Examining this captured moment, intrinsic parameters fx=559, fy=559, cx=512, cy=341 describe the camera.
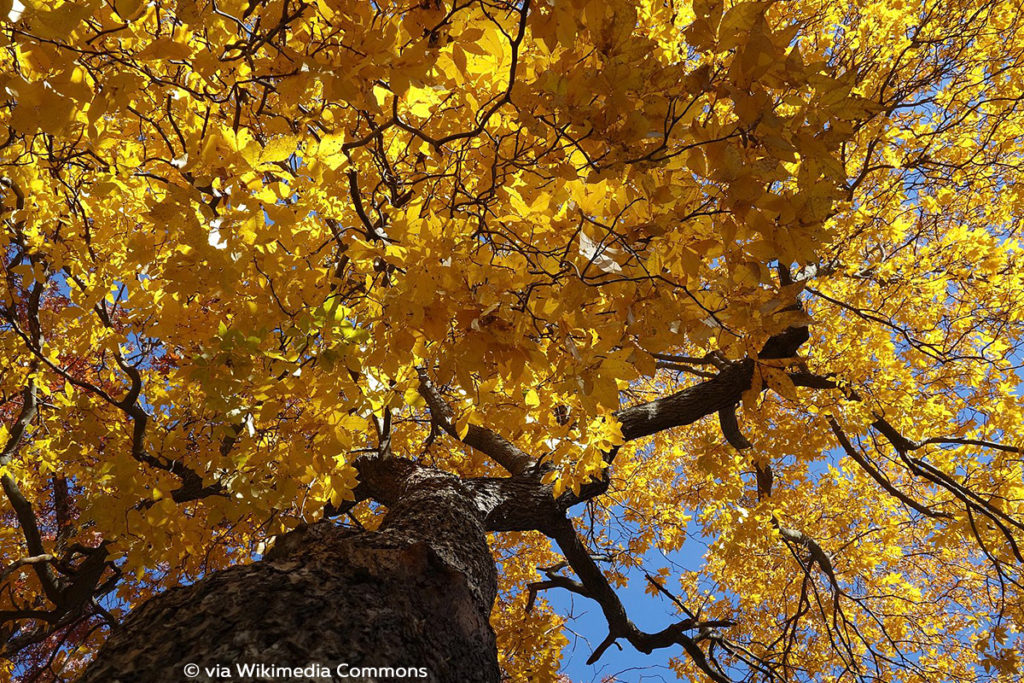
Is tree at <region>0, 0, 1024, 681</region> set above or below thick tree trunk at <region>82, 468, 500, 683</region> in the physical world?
above

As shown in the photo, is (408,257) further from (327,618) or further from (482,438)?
(482,438)

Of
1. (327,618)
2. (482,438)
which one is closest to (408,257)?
(327,618)

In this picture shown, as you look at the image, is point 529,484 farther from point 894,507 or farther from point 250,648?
point 894,507

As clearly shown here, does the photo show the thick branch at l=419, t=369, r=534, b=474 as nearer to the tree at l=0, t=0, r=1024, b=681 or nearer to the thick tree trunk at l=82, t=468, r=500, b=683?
the tree at l=0, t=0, r=1024, b=681

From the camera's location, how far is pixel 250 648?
4.00 ft

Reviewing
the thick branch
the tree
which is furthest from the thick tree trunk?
the thick branch

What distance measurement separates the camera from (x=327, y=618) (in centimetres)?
138

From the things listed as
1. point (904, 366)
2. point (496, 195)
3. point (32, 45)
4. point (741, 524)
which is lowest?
point (32, 45)

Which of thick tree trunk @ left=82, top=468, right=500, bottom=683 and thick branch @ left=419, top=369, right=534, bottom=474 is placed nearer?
thick tree trunk @ left=82, top=468, right=500, bottom=683

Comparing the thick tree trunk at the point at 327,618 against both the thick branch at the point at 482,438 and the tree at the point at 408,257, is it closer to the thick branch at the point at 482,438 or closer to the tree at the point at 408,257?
the tree at the point at 408,257

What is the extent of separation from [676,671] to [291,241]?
7137mm

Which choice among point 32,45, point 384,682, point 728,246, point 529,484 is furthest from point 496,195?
point 529,484

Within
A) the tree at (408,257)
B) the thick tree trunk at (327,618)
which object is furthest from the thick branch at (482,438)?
the thick tree trunk at (327,618)

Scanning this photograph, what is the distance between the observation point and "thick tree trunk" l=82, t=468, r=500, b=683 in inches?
47.9
